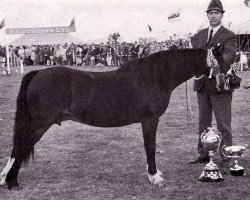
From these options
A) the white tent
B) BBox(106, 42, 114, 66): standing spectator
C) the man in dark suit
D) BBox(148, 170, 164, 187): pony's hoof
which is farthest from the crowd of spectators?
BBox(148, 170, 164, 187): pony's hoof

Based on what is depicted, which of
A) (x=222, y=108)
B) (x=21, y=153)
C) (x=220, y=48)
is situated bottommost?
(x=21, y=153)

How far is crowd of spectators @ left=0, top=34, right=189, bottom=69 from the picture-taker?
36.1m

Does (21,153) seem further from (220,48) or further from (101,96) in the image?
(220,48)

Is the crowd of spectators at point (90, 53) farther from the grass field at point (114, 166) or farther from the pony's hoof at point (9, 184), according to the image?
the pony's hoof at point (9, 184)

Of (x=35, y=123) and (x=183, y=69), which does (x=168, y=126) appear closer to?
(x=183, y=69)

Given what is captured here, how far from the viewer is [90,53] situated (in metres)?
38.5

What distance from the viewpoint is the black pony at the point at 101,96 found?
584 cm

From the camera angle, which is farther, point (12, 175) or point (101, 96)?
point (101, 96)

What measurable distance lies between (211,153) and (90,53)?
3283 cm

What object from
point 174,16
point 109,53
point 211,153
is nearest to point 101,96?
point 211,153

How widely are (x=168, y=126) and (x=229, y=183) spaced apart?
431 centimetres

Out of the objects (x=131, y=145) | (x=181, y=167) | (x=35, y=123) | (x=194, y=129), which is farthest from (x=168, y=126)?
(x=35, y=123)

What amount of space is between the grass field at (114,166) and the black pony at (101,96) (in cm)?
38

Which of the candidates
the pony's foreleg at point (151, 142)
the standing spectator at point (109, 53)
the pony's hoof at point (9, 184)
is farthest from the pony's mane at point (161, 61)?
the standing spectator at point (109, 53)
